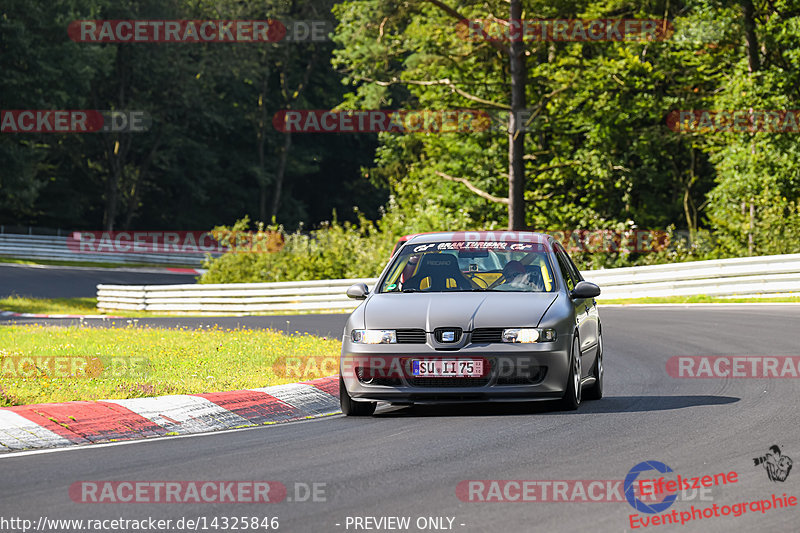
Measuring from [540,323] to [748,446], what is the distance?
7.39 feet

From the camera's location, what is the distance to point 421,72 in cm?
3734

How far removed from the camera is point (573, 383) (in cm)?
1052

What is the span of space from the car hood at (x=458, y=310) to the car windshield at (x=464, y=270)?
323 millimetres

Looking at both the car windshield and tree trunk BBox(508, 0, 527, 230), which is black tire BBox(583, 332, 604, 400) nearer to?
the car windshield

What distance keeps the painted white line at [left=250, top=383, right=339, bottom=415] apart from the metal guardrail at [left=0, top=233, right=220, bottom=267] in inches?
1996

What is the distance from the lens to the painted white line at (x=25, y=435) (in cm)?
891

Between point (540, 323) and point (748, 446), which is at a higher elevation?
point (540, 323)

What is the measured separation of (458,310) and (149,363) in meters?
5.22

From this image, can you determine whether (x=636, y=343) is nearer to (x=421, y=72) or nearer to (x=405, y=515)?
(x=405, y=515)

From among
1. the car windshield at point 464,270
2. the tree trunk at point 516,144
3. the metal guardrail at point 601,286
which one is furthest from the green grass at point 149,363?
the tree trunk at point 516,144

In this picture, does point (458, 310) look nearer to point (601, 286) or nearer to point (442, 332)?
point (442, 332)

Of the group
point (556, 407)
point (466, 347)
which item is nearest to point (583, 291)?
point (556, 407)

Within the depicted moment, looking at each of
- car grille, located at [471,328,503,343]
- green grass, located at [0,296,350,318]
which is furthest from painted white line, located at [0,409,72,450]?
green grass, located at [0,296,350,318]

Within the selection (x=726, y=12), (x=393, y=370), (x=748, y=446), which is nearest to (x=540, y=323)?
(x=393, y=370)
